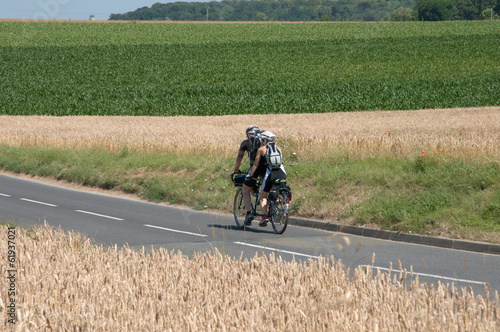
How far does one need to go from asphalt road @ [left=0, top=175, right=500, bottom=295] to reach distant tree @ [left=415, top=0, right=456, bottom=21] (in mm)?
126594

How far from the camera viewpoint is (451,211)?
12.5 meters

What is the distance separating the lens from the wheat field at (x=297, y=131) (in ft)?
62.7

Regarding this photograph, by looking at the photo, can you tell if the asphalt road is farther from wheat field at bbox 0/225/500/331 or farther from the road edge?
wheat field at bbox 0/225/500/331

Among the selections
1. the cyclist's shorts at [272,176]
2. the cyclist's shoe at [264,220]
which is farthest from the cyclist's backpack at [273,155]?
the cyclist's shoe at [264,220]

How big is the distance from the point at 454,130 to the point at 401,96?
1738 centimetres

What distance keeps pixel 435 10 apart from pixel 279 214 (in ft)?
435

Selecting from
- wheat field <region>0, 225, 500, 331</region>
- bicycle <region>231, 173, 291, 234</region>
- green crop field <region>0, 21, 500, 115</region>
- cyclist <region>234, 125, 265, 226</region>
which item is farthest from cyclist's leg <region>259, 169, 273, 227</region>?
green crop field <region>0, 21, 500, 115</region>

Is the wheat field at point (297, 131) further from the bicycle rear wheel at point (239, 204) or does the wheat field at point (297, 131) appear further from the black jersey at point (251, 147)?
the black jersey at point (251, 147)

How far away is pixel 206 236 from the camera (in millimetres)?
12711

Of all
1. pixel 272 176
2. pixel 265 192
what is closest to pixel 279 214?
pixel 265 192

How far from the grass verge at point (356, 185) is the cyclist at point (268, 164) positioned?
2.16m

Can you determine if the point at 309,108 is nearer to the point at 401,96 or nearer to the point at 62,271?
the point at 401,96

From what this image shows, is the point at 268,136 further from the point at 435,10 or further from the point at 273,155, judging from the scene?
the point at 435,10

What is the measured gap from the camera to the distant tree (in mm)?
134750
